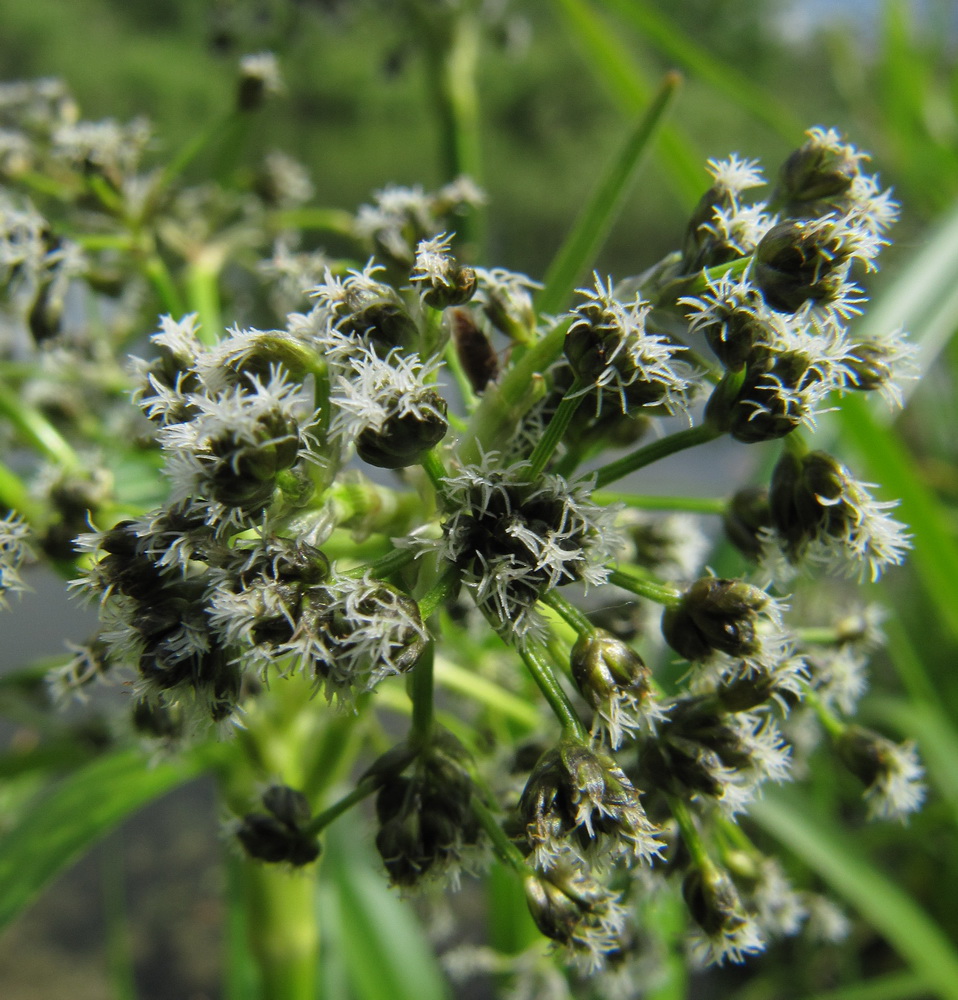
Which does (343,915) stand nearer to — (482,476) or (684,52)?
(482,476)

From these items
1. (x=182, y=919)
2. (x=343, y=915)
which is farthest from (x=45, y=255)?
(x=182, y=919)

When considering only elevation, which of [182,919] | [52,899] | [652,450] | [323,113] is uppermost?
[652,450]

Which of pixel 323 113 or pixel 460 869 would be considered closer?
pixel 460 869

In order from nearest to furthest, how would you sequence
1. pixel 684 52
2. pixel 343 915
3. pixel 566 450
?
pixel 566 450
pixel 684 52
pixel 343 915

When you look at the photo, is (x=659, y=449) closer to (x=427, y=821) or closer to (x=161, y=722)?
(x=427, y=821)

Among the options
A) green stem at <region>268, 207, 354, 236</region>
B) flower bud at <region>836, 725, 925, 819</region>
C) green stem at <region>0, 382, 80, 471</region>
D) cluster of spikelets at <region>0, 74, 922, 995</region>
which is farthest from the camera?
green stem at <region>268, 207, 354, 236</region>

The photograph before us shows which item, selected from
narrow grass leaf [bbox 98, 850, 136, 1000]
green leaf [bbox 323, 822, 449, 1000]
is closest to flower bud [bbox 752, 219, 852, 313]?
green leaf [bbox 323, 822, 449, 1000]

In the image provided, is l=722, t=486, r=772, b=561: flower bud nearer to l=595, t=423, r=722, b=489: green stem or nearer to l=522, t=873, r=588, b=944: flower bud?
l=595, t=423, r=722, b=489: green stem
